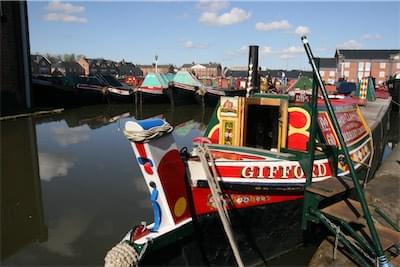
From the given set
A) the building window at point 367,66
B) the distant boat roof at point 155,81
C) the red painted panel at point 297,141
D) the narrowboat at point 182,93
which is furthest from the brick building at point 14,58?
the building window at point 367,66

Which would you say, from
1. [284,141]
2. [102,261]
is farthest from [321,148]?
[102,261]

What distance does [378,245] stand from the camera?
4.28 meters

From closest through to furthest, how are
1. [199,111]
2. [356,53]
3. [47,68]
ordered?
[199,111] → [356,53] → [47,68]

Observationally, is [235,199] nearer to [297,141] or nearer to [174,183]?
[174,183]

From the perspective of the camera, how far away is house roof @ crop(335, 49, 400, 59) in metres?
78.6

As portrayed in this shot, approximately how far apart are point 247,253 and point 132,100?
27.9m

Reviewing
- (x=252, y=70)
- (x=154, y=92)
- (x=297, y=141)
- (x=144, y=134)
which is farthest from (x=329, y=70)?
(x=144, y=134)

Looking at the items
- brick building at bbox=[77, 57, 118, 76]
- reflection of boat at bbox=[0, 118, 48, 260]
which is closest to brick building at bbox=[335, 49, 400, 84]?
brick building at bbox=[77, 57, 118, 76]

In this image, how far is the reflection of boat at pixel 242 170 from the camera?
424 centimetres

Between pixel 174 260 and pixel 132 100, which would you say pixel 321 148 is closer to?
pixel 174 260

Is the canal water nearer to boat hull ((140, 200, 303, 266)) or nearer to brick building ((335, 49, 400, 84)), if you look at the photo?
boat hull ((140, 200, 303, 266))

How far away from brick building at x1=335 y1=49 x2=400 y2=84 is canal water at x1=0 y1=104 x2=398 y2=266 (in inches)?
2891

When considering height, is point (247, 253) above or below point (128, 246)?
below

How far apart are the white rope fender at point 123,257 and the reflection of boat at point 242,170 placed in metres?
0.02
